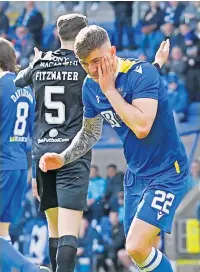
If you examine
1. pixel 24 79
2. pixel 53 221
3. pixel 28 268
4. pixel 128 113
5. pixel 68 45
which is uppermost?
pixel 68 45

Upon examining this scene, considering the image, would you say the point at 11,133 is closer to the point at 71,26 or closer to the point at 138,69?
the point at 71,26

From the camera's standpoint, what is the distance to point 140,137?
5.09 metres

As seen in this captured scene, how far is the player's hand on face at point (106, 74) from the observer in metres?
4.98

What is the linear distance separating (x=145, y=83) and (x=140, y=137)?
32 centimetres

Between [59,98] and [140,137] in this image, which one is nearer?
[140,137]

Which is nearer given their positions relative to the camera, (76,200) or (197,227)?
(76,200)

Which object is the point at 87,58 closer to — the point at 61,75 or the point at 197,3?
the point at 61,75

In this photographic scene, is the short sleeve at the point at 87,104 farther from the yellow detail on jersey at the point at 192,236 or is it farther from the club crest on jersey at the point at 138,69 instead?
the yellow detail on jersey at the point at 192,236

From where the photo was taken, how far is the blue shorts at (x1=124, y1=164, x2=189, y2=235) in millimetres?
5203

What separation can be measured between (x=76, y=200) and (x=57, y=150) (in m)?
0.41

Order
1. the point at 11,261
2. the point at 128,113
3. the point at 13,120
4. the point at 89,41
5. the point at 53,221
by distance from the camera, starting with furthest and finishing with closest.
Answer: the point at 13,120, the point at 53,221, the point at 11,261, the point at 89,41, the point at 128,113

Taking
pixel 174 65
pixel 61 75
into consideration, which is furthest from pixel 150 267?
pixel 174 65

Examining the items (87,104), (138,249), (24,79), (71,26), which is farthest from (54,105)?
(138,249)

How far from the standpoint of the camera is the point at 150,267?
17.3 feet
